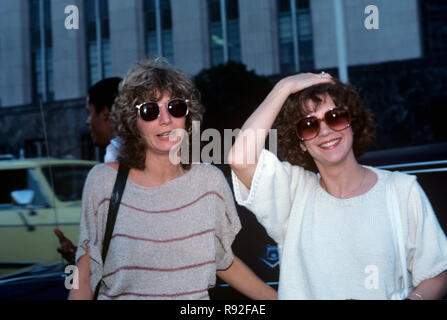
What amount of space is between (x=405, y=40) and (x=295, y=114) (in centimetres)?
1096

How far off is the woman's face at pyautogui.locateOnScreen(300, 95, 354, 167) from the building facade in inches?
422

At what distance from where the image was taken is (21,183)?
10.8 feet

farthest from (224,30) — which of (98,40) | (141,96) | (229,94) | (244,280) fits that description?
(244,280)

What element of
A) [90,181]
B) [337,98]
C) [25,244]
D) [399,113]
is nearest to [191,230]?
[90,181]

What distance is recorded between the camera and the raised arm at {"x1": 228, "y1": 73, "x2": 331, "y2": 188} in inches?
57.2

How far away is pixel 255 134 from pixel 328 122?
0.89 ft

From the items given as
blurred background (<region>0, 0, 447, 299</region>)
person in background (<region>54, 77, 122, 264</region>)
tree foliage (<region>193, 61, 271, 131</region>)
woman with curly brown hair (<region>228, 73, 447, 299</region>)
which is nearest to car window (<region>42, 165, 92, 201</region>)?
person in background (<region>54, 77, 122, 264</region>)

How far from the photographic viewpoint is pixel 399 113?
1130 centimetres

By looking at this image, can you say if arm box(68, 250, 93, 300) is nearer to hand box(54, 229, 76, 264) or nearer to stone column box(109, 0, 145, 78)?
hand box(54, 229, 76, 264)

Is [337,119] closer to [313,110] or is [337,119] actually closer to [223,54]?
[313,110]
